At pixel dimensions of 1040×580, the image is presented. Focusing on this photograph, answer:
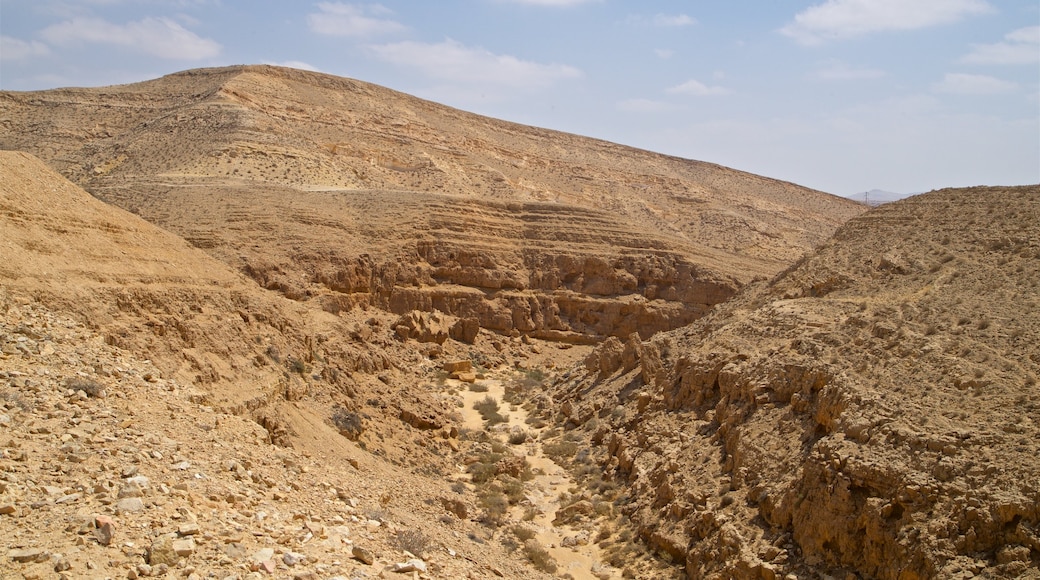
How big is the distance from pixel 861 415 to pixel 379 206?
22869 mm

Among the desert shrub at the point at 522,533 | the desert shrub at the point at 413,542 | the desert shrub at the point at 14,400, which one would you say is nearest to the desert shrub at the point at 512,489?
the desert shrub at the point at 522,533

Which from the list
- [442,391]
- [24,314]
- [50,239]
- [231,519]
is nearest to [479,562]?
[231,519]

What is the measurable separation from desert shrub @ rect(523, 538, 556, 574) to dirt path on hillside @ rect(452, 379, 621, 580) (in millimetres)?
135

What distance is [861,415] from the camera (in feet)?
35.8

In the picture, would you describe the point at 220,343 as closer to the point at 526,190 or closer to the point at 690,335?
the point at 690,335

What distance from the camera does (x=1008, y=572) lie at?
26.3 feet

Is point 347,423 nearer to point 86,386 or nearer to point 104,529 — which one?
point 86,386

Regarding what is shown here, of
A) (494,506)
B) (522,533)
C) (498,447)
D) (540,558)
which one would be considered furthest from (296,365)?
(540,558)

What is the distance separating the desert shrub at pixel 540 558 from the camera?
39.4 feet

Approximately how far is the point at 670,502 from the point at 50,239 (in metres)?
10.4

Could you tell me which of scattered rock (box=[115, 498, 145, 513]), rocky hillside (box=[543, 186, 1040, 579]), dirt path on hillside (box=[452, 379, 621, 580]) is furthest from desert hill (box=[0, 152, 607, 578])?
rocky hillside (box=[543, 186, 1040, 579])

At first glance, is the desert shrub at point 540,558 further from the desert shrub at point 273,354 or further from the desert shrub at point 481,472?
the desert shrub at point 273,354

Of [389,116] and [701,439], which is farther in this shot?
[389,116]

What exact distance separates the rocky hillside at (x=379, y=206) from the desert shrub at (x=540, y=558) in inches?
532
